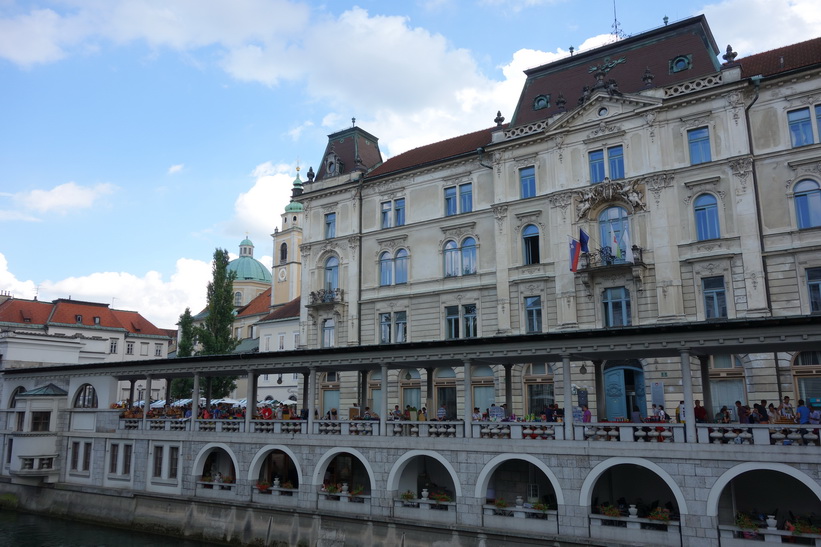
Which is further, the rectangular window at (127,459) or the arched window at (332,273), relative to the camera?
the arched window at (332,273)

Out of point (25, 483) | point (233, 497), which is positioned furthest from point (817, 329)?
point (25, 483)

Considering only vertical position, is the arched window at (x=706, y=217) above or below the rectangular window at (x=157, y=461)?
above

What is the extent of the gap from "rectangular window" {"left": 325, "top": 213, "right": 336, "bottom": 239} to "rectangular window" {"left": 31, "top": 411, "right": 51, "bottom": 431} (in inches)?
859

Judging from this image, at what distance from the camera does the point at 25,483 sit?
40.6 metres

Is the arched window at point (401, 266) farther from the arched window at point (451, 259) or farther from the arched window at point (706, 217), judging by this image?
the arched window at point (706, 217)

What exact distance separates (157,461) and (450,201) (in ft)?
78.1

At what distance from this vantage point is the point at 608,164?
3688 centimetres

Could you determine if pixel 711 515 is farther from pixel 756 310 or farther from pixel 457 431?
pixel 756 310

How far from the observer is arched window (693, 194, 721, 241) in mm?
33844

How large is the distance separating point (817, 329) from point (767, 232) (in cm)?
1389

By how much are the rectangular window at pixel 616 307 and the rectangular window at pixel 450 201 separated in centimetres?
1216

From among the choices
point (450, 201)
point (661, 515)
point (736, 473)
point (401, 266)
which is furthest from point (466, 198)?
point (736, 473)

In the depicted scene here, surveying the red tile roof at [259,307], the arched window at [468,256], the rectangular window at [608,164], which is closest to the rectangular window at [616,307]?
the rectangular window at [608,164]

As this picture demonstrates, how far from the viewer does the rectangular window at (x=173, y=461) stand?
114ft
